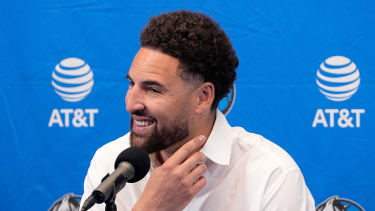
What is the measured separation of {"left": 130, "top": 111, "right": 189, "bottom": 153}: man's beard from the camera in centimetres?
147

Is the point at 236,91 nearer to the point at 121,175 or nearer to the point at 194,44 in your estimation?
the point at 194,44

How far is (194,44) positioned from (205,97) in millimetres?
198

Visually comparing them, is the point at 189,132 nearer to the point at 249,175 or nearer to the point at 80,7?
the point at 249,175

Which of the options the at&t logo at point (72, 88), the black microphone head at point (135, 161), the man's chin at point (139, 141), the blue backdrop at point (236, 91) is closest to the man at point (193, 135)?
the man's chin at point (139, 141)

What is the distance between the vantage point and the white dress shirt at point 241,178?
1437 millimetres

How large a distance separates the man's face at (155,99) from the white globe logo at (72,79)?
30.2 inches

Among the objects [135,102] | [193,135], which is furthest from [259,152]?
[135,102]

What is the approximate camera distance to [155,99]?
1446 mm

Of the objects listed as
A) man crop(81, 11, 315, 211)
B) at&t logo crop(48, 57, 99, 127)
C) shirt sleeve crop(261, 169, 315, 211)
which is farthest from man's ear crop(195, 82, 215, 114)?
at&t logo crop(48, 57, 99, 127)

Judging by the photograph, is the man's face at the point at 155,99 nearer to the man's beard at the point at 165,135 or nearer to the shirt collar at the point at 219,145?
the man's beard at the point at 165,135

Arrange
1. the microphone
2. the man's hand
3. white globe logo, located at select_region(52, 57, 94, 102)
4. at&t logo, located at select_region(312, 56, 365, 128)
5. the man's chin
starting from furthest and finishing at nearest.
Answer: white globe logo, located at select_region(52, 57, 94, 102) < at&t logo, located at select_region(312, 56, 365, 128) < the man's chin < the man's hand < the microphone

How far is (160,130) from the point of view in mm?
1480

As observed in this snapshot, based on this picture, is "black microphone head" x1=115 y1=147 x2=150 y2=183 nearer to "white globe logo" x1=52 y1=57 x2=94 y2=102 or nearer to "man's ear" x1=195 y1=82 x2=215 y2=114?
"man's ear" x1=195 y1=82 x2=215 y2=114

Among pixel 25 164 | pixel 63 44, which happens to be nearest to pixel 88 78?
pixel 63 44
